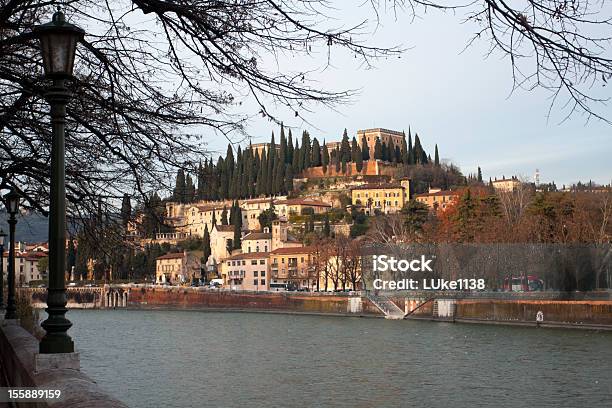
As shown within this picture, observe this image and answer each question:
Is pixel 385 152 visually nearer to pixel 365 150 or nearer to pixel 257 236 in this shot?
pixel 365 150

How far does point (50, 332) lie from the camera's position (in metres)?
4.72

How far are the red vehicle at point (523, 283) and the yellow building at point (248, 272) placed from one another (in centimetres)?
4518

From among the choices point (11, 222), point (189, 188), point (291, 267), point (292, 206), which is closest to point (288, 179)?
point (292, 206)

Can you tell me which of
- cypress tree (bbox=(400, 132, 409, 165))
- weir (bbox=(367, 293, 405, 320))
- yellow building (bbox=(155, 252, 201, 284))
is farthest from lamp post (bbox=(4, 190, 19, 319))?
cypress tree (bbox=(400, 132, 409, 165))

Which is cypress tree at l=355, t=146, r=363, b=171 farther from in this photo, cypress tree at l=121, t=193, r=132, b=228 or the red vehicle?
cypress tree at l=121, t=193, r=132, b=228

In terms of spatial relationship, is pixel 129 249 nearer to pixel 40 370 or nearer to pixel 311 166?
pixel 40 370

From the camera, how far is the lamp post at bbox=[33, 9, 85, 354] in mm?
4617

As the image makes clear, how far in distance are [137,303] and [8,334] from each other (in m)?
75.6

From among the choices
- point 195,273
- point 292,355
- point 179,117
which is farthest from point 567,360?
point 195,273

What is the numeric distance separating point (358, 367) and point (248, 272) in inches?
2507

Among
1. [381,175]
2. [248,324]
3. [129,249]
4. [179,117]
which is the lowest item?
[248,324]

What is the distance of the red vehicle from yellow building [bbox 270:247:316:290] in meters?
37.6

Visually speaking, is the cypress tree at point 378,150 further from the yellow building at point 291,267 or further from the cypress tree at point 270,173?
the yellow building at point 291,267

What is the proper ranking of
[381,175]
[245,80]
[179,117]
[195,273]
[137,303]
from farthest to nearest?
[381,175] → [195,273] → [137,303] → [179,117] → [245,80]
